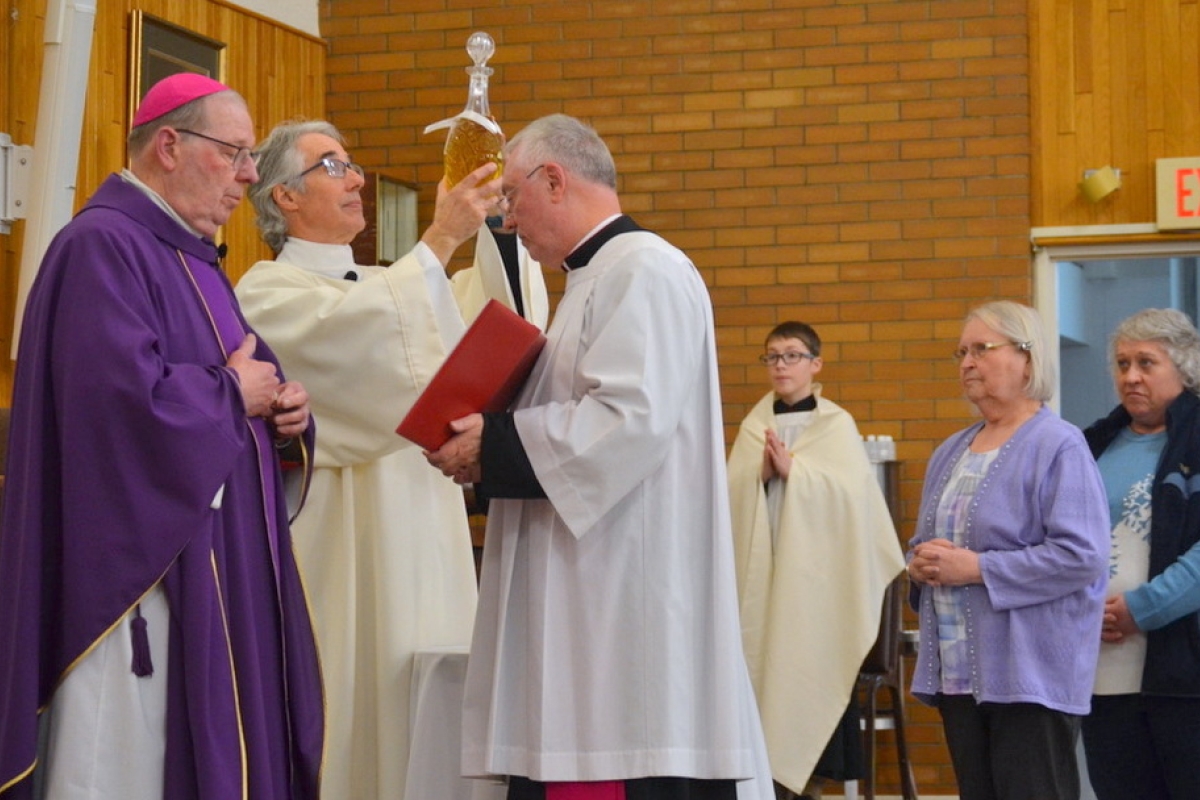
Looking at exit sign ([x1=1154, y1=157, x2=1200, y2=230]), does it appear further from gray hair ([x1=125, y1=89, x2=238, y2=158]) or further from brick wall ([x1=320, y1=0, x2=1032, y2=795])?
gray hair ([x1=125, y1=89, x2=238, y2=158])

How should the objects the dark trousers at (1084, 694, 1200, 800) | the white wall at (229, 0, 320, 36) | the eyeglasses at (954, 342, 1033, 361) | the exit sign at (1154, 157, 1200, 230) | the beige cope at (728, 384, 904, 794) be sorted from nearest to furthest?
1. the dark trousers at (1084, 694, 1200, 800)
2. the eyeglasses at (954, 342, 1033, 361)
3. the beige cope at (728, 384, 904, 794)
4. the exit sign at (1154, 157, 1200, 230)
5. the white wall at (229, 0, 320, 36)

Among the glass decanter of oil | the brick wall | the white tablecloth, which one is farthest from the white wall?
the white tablecloth

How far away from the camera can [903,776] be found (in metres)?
7.31

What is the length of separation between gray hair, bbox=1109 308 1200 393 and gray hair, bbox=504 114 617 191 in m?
2.10

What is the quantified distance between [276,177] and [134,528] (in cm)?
152

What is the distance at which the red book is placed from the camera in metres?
3.16

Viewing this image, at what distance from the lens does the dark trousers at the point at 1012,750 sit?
4102 mm

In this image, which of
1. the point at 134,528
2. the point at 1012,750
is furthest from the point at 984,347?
the point at 134,528

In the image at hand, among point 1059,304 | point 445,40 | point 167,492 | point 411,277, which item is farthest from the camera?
point 445,40

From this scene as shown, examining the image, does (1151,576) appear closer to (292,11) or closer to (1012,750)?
(1012,750)

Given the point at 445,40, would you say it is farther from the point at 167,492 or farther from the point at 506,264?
the point at 167,492

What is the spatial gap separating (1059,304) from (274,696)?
5719mm

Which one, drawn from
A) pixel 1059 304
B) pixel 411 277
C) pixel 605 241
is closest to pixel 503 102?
pixel 1059 304

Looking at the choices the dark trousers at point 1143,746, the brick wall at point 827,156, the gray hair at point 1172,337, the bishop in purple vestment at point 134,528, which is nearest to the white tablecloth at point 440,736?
the bishop in purple vestment at point 134,528
